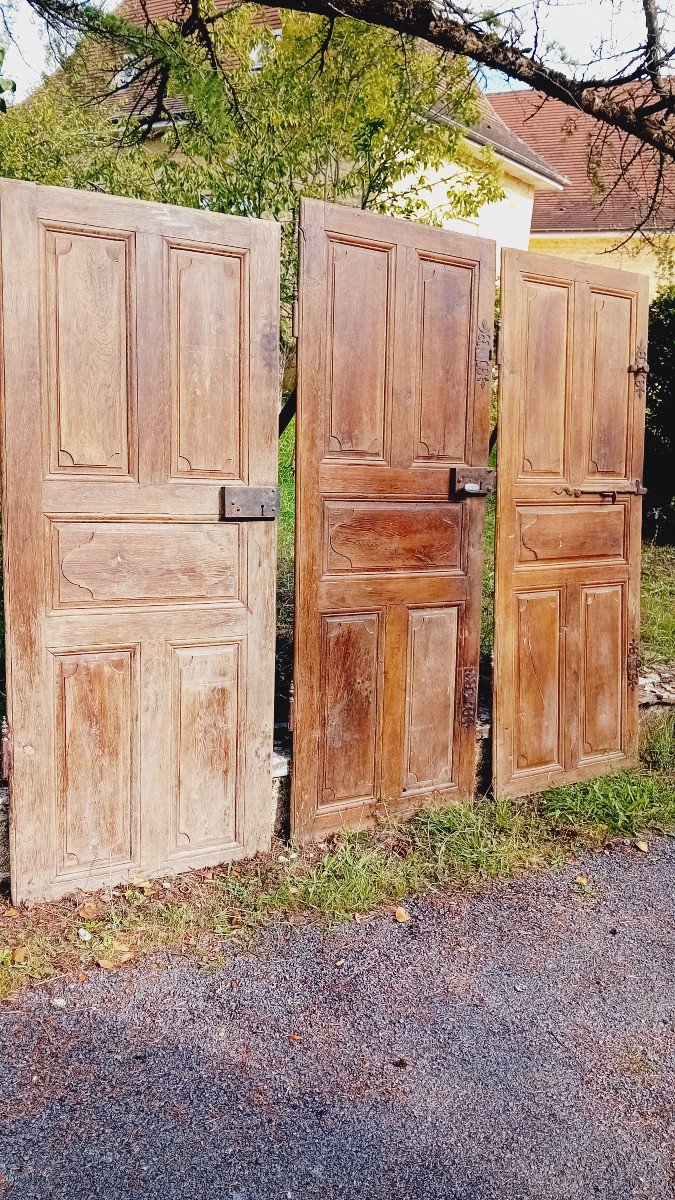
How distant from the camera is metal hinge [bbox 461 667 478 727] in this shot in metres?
4.16

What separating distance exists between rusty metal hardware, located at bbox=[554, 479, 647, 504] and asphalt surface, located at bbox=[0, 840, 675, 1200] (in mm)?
2003

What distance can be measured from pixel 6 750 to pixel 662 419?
7.51 meters

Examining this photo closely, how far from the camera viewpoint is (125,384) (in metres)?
3.28

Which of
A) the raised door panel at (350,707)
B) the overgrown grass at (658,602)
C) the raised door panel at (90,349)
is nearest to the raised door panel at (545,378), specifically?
the raised door panel at (350,707)

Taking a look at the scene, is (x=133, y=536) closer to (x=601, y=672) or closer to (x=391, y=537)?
(x=391, y=537)

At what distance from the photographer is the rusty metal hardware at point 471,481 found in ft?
13.2

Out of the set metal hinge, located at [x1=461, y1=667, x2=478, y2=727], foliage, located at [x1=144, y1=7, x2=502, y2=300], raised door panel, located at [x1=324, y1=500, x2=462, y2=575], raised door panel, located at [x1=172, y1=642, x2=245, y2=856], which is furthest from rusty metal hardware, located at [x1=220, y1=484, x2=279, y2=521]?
foliage, located at [x1=144, y1=7, x2=502, y2=300]

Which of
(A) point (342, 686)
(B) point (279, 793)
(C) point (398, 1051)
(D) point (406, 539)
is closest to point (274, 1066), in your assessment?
(C) point (398, 1051)

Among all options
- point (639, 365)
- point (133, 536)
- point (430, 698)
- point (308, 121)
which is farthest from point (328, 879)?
point (308, 121)

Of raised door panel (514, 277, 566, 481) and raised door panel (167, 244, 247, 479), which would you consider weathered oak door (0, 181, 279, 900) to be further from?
raised door panel (514, 277, 566, 481)

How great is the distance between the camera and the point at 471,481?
405 centimetres

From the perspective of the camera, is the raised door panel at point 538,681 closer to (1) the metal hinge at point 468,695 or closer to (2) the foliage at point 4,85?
(1) the metal hinge at point 468,695

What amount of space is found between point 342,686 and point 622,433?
2036 mm

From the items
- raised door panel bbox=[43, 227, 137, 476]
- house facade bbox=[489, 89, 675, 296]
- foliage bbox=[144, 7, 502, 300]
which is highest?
house facade bbox=[489, 89, 675, 296]
